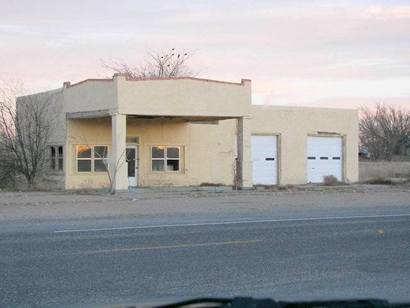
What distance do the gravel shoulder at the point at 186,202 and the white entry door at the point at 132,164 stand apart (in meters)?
3.11

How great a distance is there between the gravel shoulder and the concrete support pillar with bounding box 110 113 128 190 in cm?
75

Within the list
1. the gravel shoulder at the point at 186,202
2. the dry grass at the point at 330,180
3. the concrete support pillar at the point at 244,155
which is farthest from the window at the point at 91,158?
the dry grass at the point at 330,180

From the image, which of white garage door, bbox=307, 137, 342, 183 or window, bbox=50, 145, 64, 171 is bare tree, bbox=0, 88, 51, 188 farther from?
white garage door, bbox=307, 137, 342, 183

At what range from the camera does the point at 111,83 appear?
91.6 feet

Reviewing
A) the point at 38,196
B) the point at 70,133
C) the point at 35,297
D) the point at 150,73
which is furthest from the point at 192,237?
the point at 150,73

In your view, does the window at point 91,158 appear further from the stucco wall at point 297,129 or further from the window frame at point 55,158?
the stucco wall at point 297,129

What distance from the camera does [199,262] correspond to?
10836mm

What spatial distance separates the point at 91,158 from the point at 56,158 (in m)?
1.63

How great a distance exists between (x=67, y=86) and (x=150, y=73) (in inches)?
794

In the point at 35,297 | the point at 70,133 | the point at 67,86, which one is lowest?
the point at 35,297

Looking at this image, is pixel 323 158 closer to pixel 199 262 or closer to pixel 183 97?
pixel 183 97

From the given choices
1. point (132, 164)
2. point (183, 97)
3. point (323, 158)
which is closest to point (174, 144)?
point (132, 164)

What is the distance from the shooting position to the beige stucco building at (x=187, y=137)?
28.3 meters

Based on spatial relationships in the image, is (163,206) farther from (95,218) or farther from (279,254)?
(279,254)
